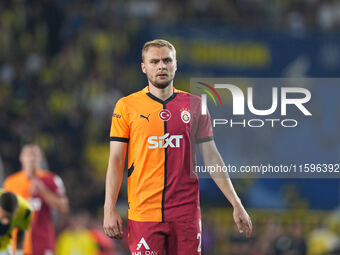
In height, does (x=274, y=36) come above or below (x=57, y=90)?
above

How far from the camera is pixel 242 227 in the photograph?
538cm

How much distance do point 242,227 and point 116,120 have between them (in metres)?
1.13

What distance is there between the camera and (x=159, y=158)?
17.7 ft

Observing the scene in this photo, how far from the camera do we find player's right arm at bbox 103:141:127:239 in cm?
529

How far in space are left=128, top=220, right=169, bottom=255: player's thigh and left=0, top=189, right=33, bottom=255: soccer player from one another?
2.38m

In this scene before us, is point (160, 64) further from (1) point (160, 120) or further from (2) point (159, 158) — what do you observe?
(2) point (159, 158)

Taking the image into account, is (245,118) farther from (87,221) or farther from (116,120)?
(87,221)

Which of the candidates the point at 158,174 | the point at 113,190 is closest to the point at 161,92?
the point at 158,174

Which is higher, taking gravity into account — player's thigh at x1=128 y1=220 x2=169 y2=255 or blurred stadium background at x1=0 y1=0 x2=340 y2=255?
blurred stadium background at x1=0 y1=0 x2=340 y2=255

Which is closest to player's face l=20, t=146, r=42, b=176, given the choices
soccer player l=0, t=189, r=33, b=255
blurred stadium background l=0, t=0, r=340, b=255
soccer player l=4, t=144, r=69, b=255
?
soccer player l=4, t=144, r=69, b=255

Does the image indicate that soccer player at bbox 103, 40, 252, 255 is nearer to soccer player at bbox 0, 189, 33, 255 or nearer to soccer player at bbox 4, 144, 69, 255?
soccer player at bbox 0, 189, 33, 255

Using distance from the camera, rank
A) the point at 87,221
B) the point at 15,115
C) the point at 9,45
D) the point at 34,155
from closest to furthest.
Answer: the point at 34,155, the point at 87,221, the point at 15,115, the point at 9,45

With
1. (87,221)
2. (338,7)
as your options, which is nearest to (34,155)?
(87,221)

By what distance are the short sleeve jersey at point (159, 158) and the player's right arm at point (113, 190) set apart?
68 mm
